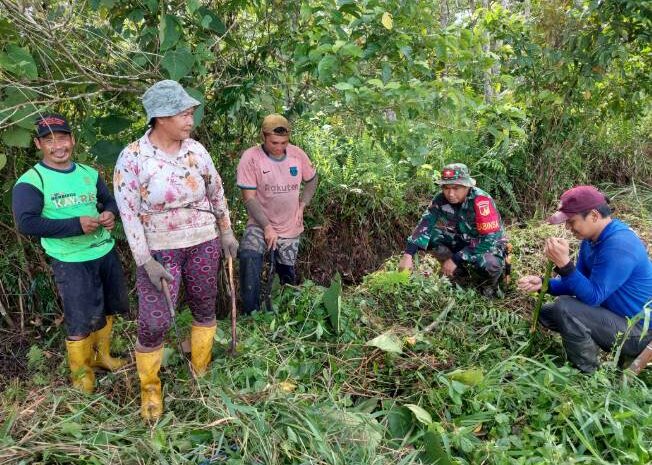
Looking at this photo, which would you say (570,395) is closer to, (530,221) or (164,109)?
(164,109)

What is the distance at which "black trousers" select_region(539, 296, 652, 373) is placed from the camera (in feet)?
9.21

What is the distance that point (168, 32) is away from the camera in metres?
2.74

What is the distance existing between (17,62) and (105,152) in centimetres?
66

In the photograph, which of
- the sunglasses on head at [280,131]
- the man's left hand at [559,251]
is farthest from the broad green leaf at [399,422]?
the sunglasses on head at [280,131]

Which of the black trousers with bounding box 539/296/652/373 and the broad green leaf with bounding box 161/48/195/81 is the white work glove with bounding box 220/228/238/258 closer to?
the broad green leaf with bounding box 161/48/195/81

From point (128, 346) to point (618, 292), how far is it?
3.01 m

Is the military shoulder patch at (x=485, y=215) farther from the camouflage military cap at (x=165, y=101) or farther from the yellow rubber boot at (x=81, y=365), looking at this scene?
the yellow rubber boot at (x=81, y=365)

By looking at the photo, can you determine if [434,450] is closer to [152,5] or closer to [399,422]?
[399,422]

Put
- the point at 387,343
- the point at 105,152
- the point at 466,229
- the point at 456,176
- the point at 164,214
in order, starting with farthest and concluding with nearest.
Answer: the point at 466,229, the point at 456,176, the point at 105,152, the point at 387,343, the point at 164,214

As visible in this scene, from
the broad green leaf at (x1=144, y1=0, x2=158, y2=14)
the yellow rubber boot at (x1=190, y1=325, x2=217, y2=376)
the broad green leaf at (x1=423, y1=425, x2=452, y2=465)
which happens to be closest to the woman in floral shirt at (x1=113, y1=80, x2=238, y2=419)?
the yellow rubber boot at (x1=190, y1=325, x2=217, y2=376)

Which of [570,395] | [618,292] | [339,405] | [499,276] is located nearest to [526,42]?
[499,276]

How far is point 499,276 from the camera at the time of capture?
385 cm

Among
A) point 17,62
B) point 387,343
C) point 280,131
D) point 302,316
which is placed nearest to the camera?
point 17,62

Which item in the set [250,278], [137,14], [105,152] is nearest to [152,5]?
[137,14]
